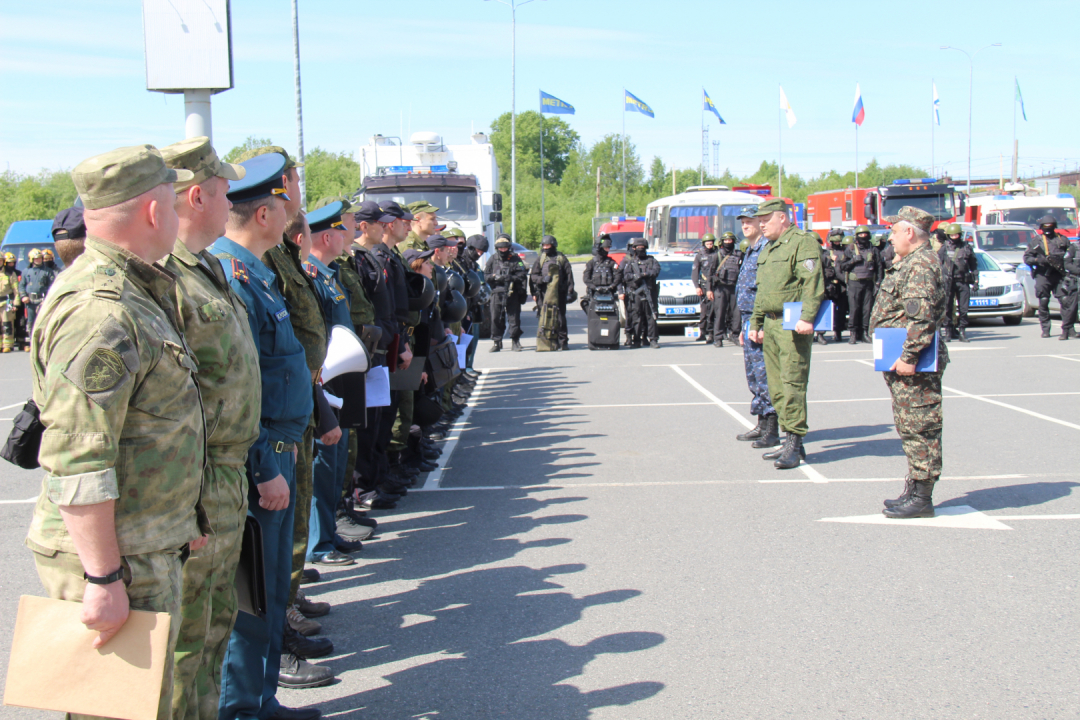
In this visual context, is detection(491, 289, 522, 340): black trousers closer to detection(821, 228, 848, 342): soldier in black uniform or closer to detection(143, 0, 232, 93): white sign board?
detection(821, 228, 848, 342): soldier in black uniform

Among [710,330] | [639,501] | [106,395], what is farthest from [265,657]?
[710,330]

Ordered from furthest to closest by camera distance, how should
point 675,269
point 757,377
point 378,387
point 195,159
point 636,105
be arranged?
point 636,105, point 675,269, point 757,377, point 378,387, point 195,159

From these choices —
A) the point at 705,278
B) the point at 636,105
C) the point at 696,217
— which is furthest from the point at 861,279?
the point at 636,105

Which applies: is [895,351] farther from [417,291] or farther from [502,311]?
[502,311]

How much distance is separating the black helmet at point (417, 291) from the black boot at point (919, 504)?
356 cm

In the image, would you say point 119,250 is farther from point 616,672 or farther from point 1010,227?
point 1010,227

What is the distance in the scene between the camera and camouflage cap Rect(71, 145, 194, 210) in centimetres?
228

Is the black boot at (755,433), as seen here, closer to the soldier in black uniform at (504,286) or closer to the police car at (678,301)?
the soldier in black uniform at (504,286)

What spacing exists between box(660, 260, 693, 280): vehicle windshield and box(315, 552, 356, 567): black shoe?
48.0ft

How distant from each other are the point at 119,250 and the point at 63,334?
272 millimetres

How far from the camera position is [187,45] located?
6340mm

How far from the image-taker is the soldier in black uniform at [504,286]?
17000mm

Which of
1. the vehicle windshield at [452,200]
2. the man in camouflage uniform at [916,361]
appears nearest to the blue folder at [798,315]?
the man in camouflage uniform at [916,361]

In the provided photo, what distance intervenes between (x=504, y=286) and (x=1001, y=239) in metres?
13.5
